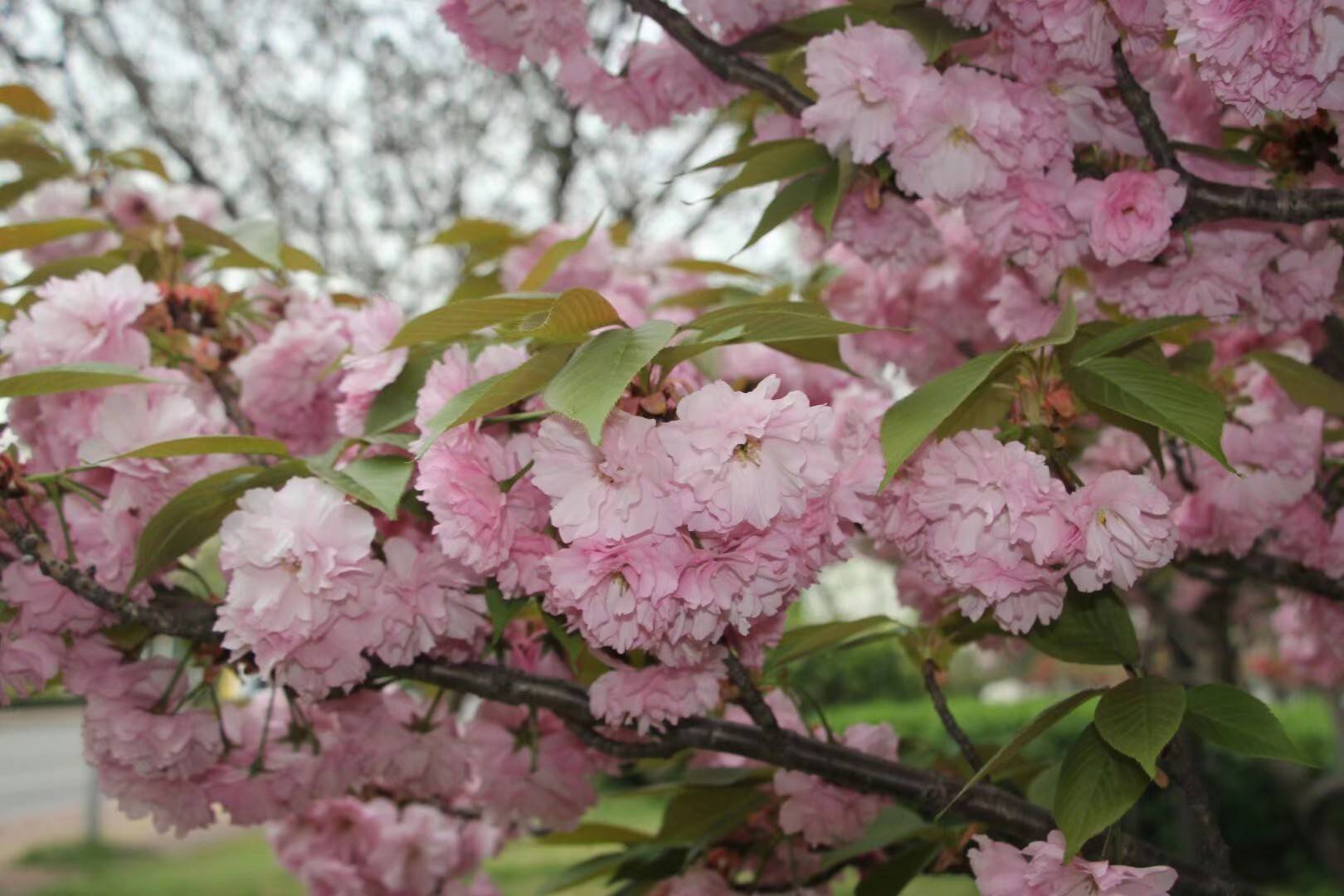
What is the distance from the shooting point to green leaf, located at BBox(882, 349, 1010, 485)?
0.88 metres

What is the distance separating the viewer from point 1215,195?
1.17m

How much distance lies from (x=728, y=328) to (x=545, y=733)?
2.96 feet

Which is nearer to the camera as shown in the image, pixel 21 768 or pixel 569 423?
pixel 569 423

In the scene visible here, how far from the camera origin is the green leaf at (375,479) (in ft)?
3.15

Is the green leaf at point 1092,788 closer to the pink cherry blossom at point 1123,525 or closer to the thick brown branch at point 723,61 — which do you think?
the pink cherry blossom at point 1123,525

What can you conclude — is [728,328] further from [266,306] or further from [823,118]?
[266,306]

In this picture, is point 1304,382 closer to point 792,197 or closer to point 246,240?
point 792,197

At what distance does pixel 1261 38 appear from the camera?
96 centimetres

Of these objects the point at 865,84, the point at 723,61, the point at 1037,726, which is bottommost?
the point at 1037,726

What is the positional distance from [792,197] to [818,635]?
0.49 m

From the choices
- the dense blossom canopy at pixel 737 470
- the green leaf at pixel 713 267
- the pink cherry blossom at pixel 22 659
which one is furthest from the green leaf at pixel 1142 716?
the pink cherry blossom at pixel 22 659

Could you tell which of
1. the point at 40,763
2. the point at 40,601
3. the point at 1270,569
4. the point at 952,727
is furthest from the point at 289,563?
the point at 40,763

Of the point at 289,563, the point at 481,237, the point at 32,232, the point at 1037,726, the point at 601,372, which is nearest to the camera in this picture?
the point at 601,372

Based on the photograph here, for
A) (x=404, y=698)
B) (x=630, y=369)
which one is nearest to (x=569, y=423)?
(x=630, y=369)
